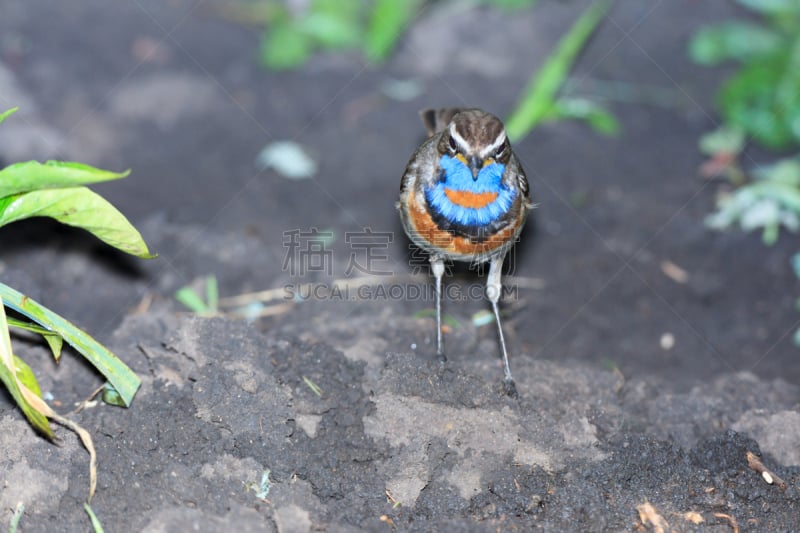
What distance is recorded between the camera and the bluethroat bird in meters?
4.60

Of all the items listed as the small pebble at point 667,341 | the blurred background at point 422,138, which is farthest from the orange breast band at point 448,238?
the small pebble at point 667,341

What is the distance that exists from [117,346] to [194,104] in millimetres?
3612

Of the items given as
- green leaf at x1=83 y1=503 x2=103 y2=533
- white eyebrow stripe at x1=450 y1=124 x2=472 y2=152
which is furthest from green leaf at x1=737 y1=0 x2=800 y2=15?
green leaf at x1=83 y1=503 x2=103 y2=533

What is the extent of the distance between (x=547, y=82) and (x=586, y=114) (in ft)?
1.53

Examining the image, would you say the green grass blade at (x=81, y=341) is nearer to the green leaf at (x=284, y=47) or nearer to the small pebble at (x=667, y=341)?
the small pebble at (x=667, y=341)

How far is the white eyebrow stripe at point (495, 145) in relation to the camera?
4551 millimetres

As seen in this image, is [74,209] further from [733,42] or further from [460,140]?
[733,42]

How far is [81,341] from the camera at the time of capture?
404 cm

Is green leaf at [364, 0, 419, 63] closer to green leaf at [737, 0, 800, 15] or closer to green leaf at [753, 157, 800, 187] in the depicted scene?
green leaf at [737, 0, 800, 15]

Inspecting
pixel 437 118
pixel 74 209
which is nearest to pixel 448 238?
pixel 437 118

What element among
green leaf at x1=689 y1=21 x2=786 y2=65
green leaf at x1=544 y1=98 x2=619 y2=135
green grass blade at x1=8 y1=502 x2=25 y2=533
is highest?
green leaf at x1=689 y1=21 x2=786 y2=65

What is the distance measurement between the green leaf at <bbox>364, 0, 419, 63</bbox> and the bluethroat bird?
316 centimetres

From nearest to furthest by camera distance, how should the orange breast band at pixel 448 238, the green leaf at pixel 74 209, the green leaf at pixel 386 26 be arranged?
the green leaf at pixel 74 209 → the orange breast band at pixel 448 238 → the green leaf at pixel 386 26

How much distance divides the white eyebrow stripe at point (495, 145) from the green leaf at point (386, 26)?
3817mm
